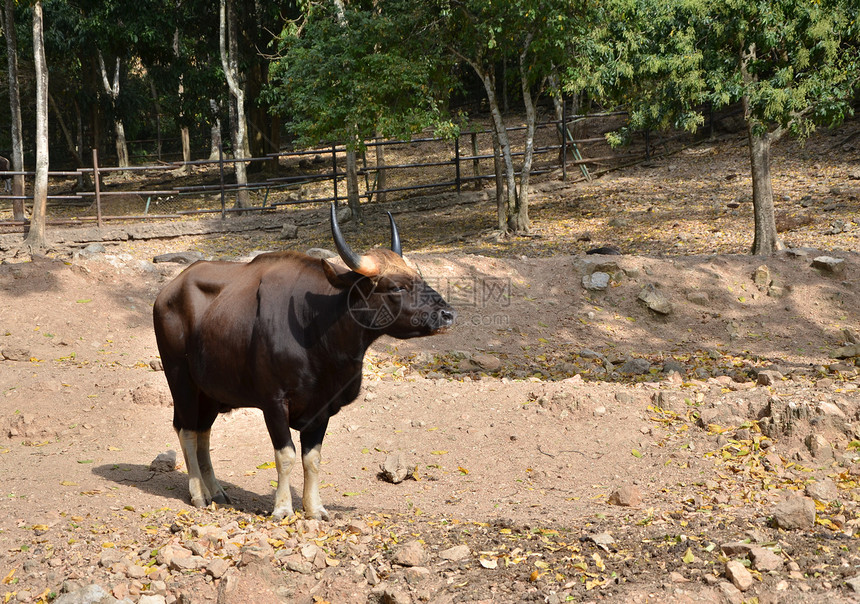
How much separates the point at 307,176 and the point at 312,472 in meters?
15.6

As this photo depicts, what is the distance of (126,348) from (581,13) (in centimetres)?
1026

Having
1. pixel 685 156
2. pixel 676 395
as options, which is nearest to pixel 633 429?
pixel 676 395

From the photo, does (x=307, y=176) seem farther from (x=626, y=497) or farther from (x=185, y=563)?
(x=185, y=563)

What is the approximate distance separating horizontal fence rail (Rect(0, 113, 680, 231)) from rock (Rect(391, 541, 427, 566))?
14.4 metres

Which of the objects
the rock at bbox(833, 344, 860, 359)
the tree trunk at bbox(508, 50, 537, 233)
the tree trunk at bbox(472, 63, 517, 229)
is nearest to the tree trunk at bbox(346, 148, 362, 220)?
the tree trunk at bbox(472, 63, 517, 229)

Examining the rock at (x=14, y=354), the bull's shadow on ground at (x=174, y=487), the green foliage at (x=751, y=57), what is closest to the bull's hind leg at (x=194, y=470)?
the bull's shadow on ground at (x=174, y=487)

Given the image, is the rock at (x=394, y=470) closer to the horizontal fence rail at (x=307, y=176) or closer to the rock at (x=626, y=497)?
the rock at (x=626, y=497)

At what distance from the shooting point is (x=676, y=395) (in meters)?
7.77

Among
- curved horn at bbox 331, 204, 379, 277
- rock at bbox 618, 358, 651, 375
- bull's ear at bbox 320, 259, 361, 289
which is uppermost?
curved horn at bbox 331, 204, 379, 277

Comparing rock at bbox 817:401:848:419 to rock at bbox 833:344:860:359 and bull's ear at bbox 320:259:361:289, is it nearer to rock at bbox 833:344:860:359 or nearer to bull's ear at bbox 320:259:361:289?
rock at bbox 833:344:860:359

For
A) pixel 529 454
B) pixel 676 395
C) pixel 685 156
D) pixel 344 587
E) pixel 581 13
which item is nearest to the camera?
pixel 344 587

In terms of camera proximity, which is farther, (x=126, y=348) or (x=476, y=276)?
(x=476, y=276)

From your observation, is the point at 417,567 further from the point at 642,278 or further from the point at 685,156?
the point at 685,156

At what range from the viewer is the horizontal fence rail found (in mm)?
20078
